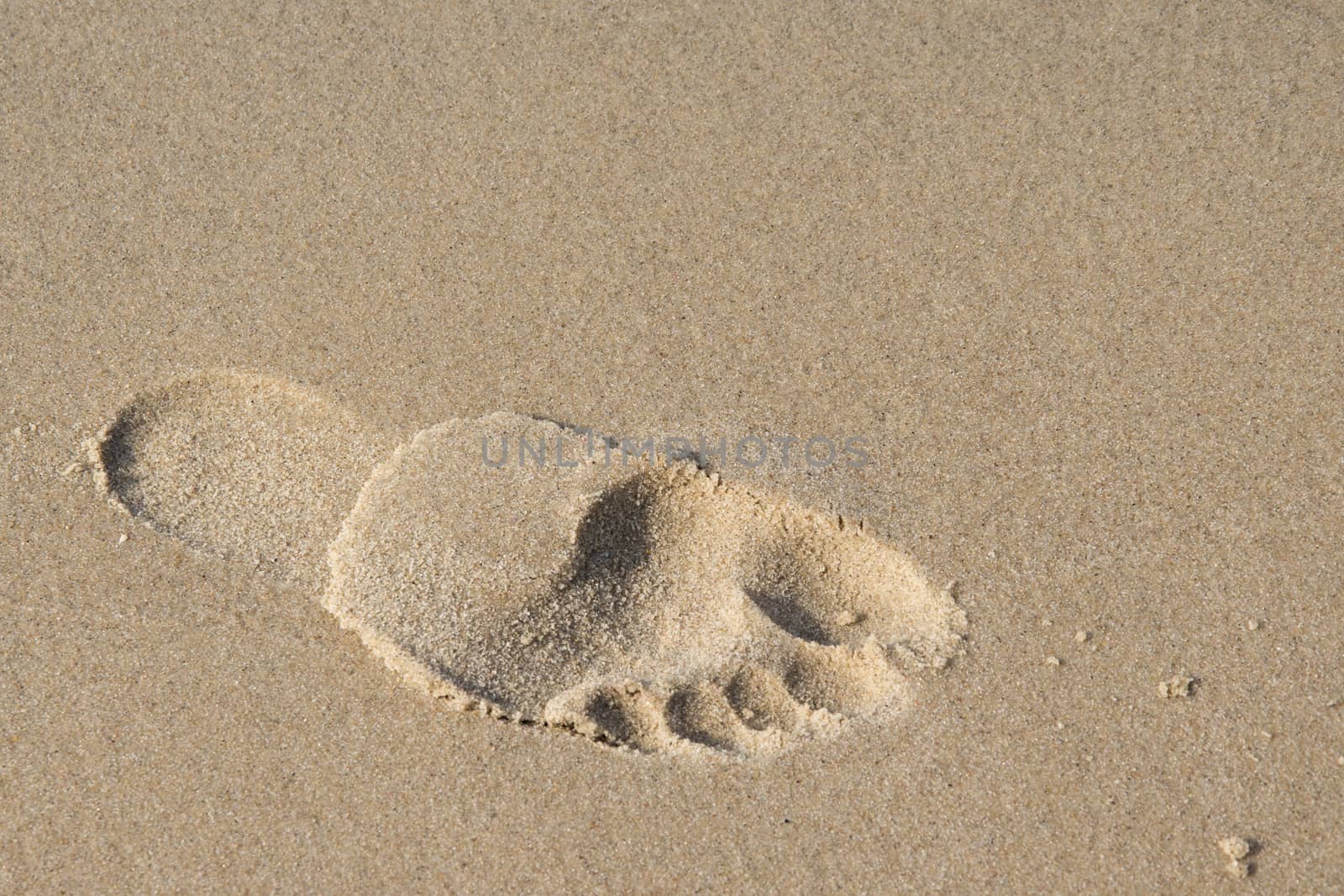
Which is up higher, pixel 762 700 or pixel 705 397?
pixel 705 397

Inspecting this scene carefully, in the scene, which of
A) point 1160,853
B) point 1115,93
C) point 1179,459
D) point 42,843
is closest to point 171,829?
point 42,843

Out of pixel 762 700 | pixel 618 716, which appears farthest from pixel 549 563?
pixel 762 700

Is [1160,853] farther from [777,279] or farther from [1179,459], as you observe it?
[777,279]

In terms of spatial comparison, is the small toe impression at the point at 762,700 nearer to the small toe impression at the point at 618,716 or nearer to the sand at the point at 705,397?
the sand at the point at 705,397

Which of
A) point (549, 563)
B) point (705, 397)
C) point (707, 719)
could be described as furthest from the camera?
point (705, 397)

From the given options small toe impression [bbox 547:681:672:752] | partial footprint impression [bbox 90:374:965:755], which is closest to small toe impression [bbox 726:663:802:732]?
partial footprint impression [bbox 90:374:965:755]

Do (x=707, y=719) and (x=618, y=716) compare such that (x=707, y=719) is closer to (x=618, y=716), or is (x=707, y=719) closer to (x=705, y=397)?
(x=618, y=716)

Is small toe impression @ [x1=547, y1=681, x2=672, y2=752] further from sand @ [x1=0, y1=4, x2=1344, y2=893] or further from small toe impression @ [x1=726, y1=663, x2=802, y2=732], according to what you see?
small toe impression @ [x1=726, y1=663, x2=802, y2=732]
